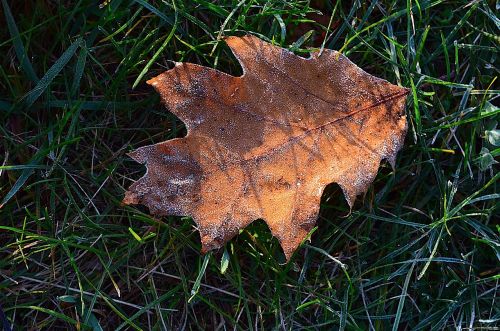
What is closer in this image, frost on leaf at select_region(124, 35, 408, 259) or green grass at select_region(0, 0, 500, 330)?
frost on leaf at select_region(124, 35, 408, 259)

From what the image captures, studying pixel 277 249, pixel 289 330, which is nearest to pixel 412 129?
pixel 277 249

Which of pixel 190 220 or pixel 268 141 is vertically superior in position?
pixel 268 141

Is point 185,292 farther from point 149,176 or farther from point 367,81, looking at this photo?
point 367,81

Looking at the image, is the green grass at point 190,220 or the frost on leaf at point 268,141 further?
the green grass at point 190,220
